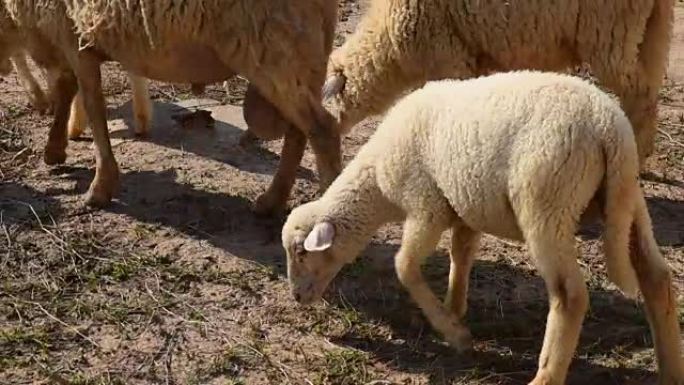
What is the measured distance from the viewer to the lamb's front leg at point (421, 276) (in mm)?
4855

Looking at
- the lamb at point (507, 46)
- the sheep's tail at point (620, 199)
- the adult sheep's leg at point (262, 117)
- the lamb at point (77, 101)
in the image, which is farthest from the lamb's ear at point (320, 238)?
the lamb at point (77, 101)

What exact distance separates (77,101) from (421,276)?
3999mm

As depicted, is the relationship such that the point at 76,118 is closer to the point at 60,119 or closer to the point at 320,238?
the point at 60,119

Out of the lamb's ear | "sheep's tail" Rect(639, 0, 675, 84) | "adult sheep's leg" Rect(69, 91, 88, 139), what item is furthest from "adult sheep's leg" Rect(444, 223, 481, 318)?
"adult sheep's leg" Rect(69, 91, 88, 139)

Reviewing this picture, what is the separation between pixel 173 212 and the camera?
6.84 metres

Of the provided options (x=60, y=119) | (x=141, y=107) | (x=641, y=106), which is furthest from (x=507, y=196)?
(x=141, y=107)

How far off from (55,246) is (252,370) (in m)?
1.82

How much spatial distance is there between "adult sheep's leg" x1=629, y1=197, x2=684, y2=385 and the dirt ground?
0.24 metres

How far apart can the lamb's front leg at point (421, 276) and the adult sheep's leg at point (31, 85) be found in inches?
173

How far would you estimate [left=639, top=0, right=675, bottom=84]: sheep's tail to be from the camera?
21.8 feet

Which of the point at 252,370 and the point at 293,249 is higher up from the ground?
the point at 293,249

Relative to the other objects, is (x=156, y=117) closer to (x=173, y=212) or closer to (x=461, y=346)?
(x=173, y=212)

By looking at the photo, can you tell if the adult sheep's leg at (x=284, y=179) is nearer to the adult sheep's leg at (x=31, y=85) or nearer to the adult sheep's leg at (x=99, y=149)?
the adult sheep's leg at (x=99, y=149)

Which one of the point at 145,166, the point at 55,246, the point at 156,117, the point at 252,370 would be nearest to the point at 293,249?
the point at 252,370
